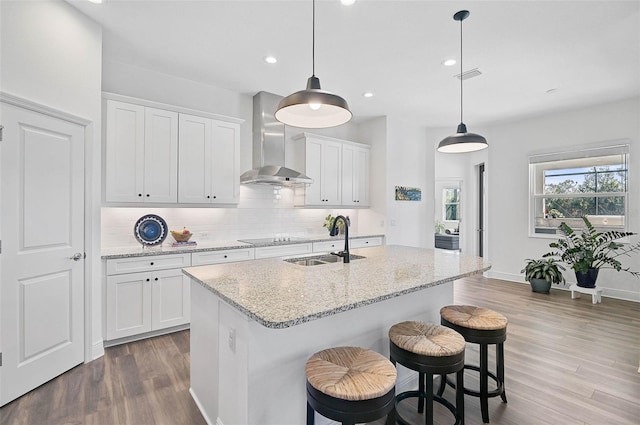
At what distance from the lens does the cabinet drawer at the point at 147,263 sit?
303 centimetres

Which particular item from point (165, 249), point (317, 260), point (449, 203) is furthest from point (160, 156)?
point (449, 203)

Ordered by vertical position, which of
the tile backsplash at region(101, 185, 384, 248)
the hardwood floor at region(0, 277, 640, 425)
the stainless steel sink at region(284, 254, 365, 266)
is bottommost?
the hardwood floor at region(0, 277, 640, 425)

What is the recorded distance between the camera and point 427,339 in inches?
69.6

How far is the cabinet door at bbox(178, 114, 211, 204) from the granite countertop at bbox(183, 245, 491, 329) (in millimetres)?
1768

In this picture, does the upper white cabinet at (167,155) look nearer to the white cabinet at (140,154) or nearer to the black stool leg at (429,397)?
the white cabinet at (140,154)

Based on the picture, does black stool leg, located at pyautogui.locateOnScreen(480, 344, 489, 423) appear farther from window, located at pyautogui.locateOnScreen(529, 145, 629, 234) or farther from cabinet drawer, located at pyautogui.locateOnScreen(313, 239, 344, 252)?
window, located at pyautogui.locateOnScreen(529, 145, 629, 234)

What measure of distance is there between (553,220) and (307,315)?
232 inches

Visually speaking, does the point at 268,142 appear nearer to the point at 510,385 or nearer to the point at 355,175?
the point at 355,175

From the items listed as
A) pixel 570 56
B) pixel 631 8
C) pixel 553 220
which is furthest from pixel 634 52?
pixel 553 220

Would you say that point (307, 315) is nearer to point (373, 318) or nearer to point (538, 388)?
point (373, 318)

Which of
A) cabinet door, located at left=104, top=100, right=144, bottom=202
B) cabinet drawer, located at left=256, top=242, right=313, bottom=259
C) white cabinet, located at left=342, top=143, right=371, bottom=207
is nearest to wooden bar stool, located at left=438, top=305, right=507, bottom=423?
cabinet drawer, located at left=256, top=242, right=313, bottom=259

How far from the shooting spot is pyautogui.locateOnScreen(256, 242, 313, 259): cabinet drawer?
402 centimetres

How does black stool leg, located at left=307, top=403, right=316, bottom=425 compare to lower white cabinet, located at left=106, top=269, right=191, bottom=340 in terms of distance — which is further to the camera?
lower white cabinet, located at left=106, top=269, right=191, bottom=340

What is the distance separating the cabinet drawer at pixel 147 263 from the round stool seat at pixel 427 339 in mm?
2468
